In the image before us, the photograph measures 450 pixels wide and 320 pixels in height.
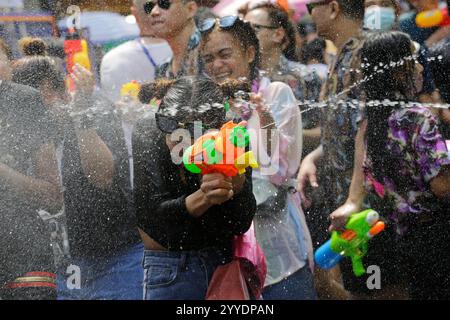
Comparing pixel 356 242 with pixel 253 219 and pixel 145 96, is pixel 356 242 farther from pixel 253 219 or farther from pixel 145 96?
pixel 145 96

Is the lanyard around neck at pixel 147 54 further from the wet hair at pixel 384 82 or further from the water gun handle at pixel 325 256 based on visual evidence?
the water gun handle at pixel 325 256

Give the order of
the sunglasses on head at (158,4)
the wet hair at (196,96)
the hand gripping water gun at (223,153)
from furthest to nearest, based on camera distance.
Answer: the sunglasses on head at (158,4) < the wet hair at (196,96) < the hand gripping water gun at (223,153)

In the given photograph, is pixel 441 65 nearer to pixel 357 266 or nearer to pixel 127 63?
pixel 357 266

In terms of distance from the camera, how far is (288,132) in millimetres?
2984

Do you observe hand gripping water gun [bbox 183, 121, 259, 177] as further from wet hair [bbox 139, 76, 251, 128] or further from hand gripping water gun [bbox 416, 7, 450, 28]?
hand gripping water gun [bbox 416, 7, 450, 28]

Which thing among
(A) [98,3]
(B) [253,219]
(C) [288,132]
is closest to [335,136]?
(C) [288,132]

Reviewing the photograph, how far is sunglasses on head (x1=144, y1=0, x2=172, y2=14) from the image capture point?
2.97 m

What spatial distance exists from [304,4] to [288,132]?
37 centimetres

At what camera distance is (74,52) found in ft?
9.79

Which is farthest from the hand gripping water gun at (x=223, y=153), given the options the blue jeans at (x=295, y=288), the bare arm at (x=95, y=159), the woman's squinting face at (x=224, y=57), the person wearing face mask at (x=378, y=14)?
the person wearing face mask at (x=378, y=14)

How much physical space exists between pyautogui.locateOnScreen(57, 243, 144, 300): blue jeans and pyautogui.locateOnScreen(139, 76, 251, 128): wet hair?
0.43 meters

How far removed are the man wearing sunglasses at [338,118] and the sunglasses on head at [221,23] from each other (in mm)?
229

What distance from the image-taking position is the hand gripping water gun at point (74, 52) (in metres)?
2.98

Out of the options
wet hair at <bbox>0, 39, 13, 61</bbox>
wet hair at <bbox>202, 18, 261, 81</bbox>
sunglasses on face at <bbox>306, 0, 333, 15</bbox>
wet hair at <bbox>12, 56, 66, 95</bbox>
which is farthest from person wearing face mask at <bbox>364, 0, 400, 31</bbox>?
wet hair at <bbox>0, 39, 13, 61</bbox>
